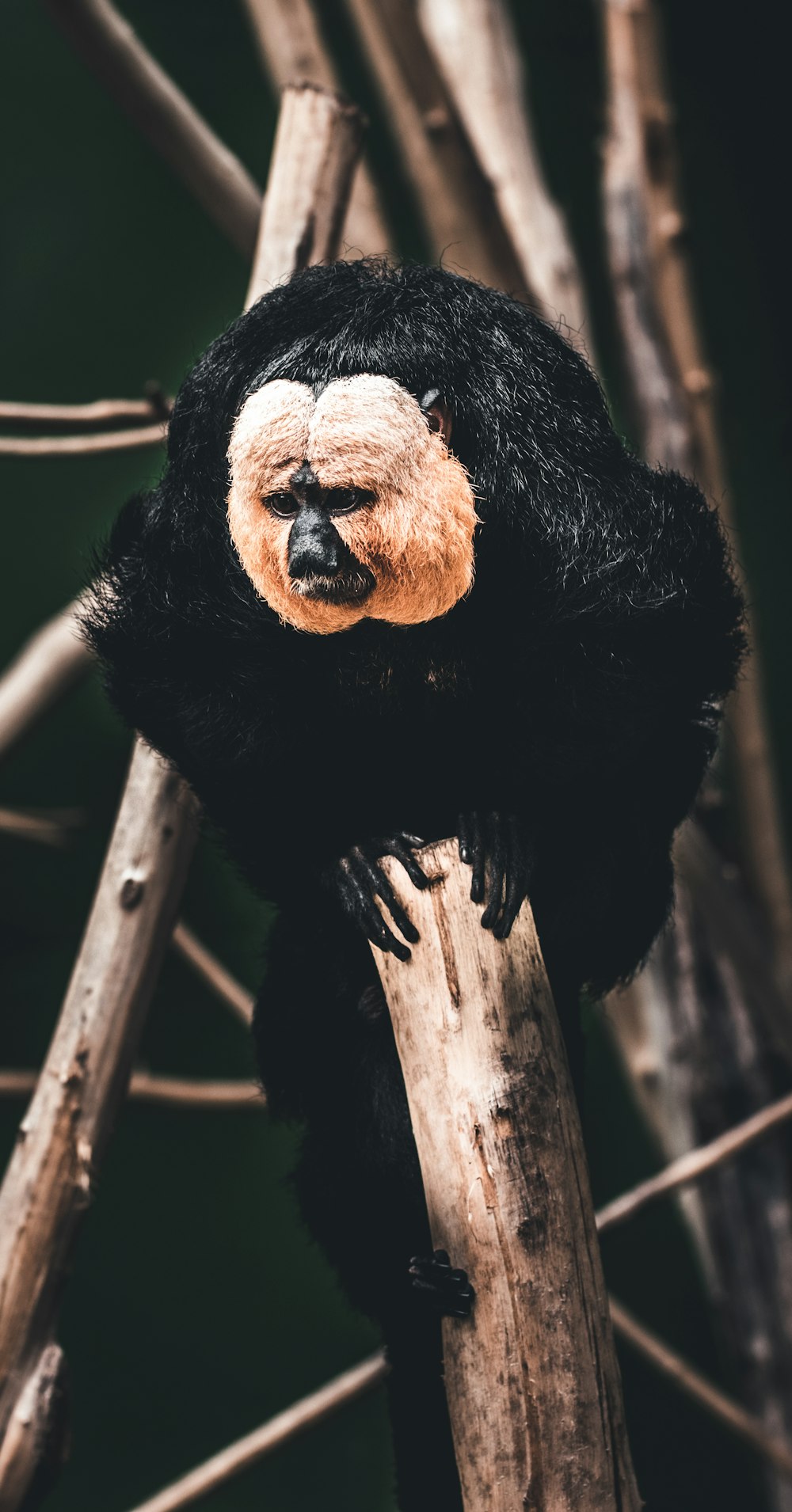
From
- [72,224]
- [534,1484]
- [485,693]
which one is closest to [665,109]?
[72,224]

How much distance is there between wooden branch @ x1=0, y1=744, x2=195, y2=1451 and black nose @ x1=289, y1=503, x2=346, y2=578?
0.41 metres

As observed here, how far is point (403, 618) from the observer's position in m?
0.90

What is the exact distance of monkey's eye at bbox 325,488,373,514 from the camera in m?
0.83

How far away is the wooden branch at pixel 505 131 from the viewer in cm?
189

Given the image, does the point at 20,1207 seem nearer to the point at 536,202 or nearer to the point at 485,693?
the point at 485,693

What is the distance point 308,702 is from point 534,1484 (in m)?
0.54

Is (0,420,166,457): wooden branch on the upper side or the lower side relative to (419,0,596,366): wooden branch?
lower

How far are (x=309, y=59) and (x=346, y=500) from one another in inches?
50.0

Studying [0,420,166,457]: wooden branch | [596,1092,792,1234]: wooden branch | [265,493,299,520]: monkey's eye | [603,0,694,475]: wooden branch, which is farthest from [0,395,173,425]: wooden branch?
[596,1092,792,1234]: wooden branch

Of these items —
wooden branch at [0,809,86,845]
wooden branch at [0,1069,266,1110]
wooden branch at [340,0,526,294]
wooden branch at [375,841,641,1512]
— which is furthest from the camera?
wooden branch at [0,809,86,845]

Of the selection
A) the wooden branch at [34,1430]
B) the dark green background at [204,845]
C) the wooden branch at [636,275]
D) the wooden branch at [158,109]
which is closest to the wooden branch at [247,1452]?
the wooden branch at [34,1430]

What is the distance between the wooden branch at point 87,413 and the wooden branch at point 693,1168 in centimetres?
104

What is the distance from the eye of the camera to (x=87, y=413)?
144 cm

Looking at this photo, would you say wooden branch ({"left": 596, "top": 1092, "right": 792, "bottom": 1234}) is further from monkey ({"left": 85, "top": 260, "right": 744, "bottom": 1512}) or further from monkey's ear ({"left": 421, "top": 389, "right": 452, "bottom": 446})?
monkey's ear ({"left": 421, "top": 389, "right": 452, "bottom": 446})
